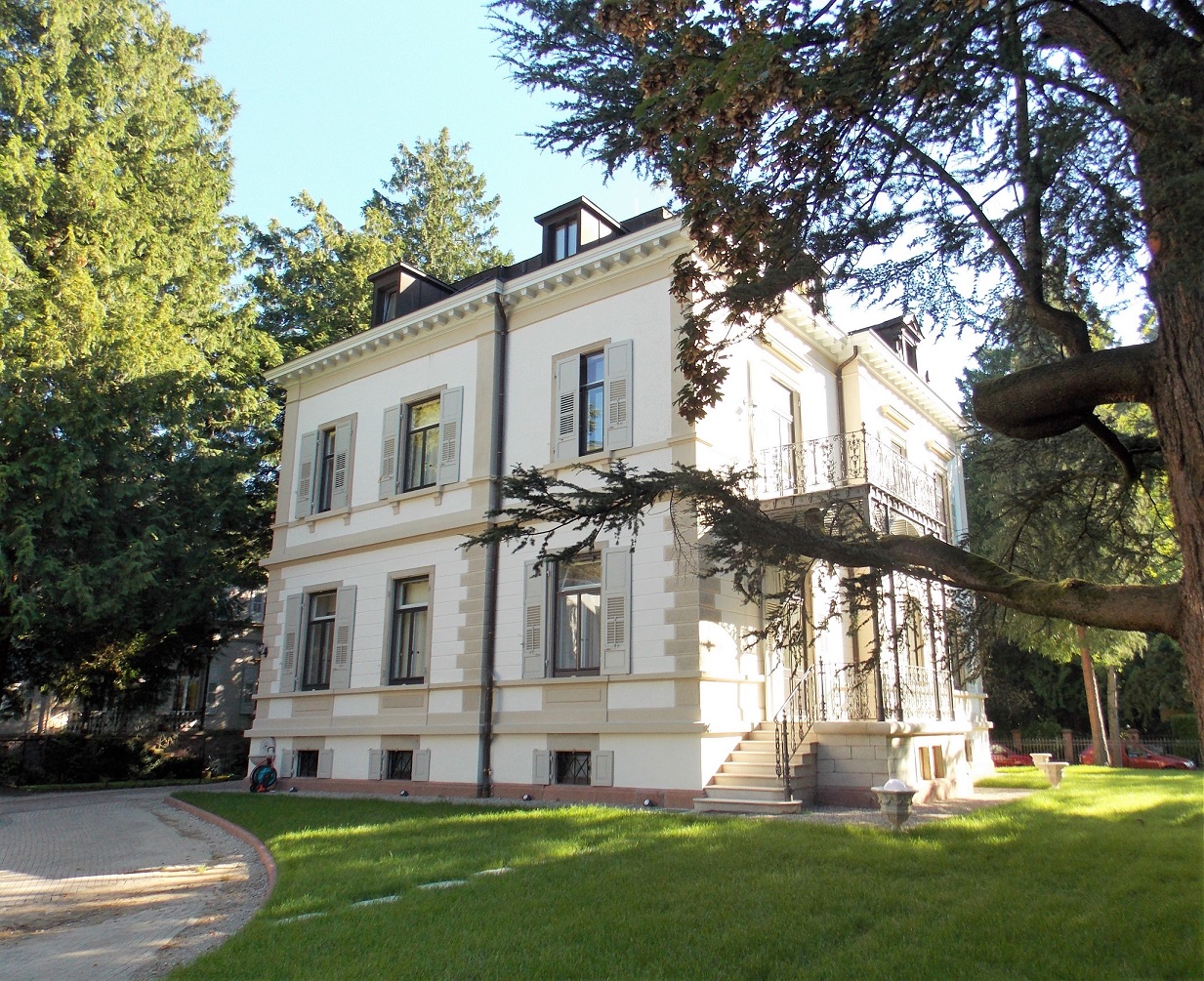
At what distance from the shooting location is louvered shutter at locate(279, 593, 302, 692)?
19.3 meters

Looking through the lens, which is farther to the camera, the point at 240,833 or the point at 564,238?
the point at 564,238

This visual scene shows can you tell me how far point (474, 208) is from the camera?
111 ft

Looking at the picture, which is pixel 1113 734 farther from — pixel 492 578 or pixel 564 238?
pixel 564 238

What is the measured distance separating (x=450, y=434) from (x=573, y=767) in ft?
21.6

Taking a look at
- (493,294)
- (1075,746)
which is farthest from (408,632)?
(1075,746)

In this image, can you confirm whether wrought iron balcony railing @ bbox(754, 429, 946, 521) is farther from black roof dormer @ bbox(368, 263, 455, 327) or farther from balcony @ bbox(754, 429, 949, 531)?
black roof dormer @ bbox(368, 263, 455, 327)

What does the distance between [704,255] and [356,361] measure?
1481 cm

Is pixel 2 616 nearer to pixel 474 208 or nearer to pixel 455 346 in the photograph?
pixel 455 346

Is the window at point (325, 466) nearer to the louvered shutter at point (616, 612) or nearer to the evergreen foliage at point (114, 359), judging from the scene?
the evergreen foliage at point (114, 359)

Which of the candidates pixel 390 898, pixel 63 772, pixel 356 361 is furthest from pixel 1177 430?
pixel 63 772

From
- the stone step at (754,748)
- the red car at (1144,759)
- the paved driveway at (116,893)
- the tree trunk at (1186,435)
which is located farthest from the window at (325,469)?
the red car at (1144,759)

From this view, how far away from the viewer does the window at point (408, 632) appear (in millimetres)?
17375

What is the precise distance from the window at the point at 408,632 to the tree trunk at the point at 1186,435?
13708 millimetres

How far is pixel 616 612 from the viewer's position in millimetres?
14375
